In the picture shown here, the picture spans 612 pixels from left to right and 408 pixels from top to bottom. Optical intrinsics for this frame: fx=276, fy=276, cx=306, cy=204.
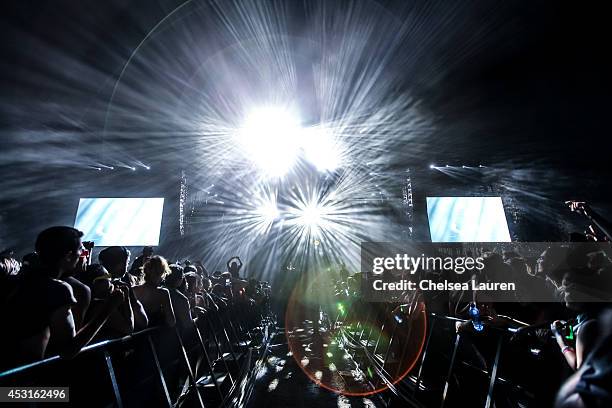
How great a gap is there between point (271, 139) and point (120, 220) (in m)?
9.06

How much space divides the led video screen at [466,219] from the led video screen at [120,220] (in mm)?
14402

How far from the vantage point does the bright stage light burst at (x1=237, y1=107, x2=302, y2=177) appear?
1190 cm

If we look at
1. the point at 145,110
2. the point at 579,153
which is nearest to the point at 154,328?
the point at 145,110

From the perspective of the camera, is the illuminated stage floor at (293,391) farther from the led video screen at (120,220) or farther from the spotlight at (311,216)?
the spotlight at (311,216)

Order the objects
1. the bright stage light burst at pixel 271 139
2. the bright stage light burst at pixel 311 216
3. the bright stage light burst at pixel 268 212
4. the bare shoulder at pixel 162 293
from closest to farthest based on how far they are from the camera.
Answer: the bare shoulder at pixel 162 293
the bright stage light burst at pixel 271 139
the bright stage light burst at pixel 268 212
the bright stage light burst at pixel 311 216

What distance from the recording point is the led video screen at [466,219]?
13234 mm

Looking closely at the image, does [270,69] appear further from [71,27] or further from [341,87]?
[71,27]

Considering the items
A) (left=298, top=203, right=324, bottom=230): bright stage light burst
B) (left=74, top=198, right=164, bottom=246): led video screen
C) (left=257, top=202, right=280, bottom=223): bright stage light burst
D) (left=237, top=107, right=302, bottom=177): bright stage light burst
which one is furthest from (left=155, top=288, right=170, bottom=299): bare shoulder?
(left=298, top=203, right=324, bottom=230): bright stage light burst

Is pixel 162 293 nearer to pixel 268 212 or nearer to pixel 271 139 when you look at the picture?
pixel 271 139

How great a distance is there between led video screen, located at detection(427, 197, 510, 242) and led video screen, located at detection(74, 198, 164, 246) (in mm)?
14402

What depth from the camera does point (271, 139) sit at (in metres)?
13.5

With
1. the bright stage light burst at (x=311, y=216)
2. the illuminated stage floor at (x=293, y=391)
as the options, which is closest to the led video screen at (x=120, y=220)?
the bright stage light burst at (x=311, y=216)

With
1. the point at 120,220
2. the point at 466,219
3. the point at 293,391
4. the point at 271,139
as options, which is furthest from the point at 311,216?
the point at 293,391

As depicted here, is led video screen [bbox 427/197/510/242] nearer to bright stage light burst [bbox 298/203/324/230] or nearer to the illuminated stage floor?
bright stage light burst [bbox 298/203/324/230]
